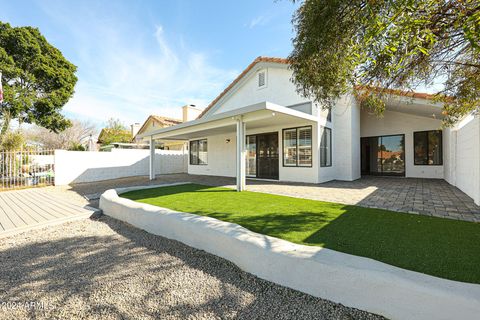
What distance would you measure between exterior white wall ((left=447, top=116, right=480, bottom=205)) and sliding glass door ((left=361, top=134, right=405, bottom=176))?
3523 mm

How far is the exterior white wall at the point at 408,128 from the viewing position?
10.8 metres

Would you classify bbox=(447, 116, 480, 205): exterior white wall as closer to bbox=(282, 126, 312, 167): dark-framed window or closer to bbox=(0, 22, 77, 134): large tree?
bbox=(282, 126, 312, 167): dark-framed window

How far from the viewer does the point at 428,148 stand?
10.9 m

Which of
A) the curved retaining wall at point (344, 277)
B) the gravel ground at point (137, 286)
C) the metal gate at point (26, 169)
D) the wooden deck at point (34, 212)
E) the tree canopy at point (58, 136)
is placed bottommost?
the gravel ground at point (137, 286)

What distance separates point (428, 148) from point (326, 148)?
550 centimetres

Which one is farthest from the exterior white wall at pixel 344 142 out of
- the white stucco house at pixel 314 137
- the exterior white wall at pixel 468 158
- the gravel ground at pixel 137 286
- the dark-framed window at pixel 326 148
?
the gravel ground at pixel 137 286

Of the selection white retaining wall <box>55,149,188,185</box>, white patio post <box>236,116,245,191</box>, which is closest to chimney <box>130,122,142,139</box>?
white retaining wall <box>55,149,188,185</box>

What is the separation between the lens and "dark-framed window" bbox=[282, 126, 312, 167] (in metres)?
9.44

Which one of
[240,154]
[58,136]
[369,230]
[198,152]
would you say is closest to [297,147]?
[240,154]

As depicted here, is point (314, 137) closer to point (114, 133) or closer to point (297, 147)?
point (297, 147)

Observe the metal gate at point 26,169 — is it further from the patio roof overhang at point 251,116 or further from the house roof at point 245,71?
the house roof at point 245,71

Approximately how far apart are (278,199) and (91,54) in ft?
36.9

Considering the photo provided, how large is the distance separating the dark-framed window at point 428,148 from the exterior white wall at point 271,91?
6.64 m

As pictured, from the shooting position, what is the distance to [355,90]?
4309mm
